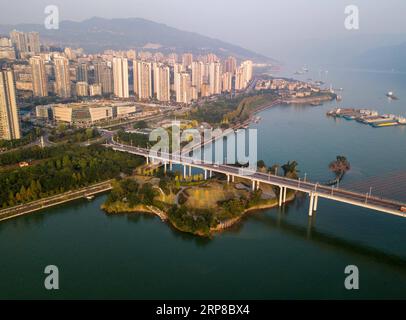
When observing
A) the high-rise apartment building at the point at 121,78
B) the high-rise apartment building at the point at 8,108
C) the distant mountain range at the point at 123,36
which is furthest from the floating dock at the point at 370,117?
the distant mountain range at the point at 123,36

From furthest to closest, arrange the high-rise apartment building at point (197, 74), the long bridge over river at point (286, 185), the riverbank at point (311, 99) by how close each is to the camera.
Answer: the riverbank at point (311, 99)
the high-rise apartment building at point (197, 74)
the long bridge over river at point (286, 185)

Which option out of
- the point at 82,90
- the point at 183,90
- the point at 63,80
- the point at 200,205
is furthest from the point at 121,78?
Answer: the point at 200,205

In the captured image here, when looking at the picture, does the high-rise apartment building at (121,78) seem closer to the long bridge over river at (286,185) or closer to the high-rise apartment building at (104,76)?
the high-rise apartment building at (104,76)

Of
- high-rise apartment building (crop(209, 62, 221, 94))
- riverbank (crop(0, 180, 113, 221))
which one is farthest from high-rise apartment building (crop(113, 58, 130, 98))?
riverbank (crop(0, 180, 113, 221))

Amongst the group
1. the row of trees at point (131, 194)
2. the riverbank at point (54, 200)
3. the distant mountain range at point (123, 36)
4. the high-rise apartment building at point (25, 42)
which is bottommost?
the riverbank at point (54, 200)

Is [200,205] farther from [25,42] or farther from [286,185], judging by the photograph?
[25,42]

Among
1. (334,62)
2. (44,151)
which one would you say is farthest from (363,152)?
(334,62)

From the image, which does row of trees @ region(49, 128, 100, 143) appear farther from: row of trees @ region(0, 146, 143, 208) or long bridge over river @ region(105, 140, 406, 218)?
long bridge over river @ region(105, 140, 406, 218)
